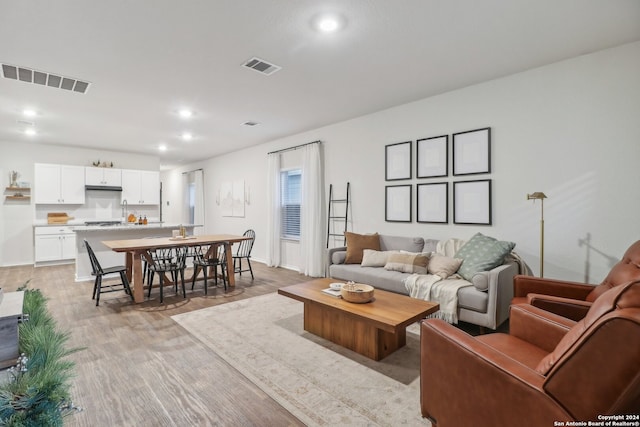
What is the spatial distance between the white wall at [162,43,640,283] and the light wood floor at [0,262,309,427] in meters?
3.18

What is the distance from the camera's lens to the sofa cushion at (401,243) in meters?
4.30

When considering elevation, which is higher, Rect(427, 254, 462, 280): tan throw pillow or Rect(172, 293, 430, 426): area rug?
Rect(427, 254, 462, 280): tan throw pillow

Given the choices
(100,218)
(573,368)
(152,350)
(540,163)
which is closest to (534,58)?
(540,163)

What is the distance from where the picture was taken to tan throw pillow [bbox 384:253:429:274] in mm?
3801

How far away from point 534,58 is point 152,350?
15.6 ft

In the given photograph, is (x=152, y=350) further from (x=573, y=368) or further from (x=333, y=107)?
(x=333, y=107)

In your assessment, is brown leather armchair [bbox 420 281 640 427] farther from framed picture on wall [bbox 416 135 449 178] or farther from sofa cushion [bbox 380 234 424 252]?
framed picture on wall [bbox 416 135 449 178]

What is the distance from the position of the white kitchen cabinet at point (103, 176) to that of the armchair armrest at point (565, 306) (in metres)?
8.83

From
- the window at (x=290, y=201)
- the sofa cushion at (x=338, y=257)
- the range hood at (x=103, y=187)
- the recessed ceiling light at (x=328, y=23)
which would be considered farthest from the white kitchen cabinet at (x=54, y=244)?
the recessed ceiling light at (x=328, y=23)

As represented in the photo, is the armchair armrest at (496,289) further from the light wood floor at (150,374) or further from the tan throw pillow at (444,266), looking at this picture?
the light wood floor at (150,374)

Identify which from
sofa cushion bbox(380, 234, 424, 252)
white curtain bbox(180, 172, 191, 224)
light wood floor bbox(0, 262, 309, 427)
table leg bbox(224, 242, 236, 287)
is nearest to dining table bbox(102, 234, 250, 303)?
table leg bbox(224, 242, 236, 287)

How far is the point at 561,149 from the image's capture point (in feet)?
10.9

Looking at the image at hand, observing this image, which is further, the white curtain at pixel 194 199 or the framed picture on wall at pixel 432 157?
the white curtain at pixel 194 199

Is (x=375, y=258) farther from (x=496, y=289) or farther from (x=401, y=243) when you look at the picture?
(x=496, y=289)
